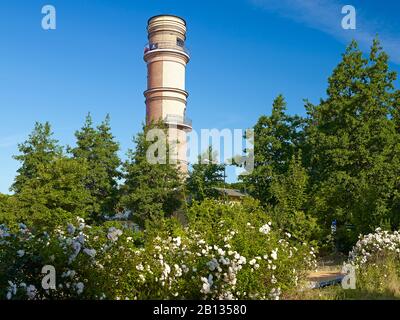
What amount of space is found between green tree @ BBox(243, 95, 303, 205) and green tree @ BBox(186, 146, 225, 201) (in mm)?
3831

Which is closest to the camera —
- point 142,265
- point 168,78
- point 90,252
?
point 90,252

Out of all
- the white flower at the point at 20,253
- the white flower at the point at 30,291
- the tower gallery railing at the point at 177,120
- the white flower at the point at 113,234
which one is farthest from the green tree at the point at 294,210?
the tower gallery railing at the point at 177,120

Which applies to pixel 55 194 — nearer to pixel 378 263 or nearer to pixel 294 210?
pixel 294 210

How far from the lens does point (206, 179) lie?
116 ft

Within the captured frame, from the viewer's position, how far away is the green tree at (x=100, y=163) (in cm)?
3544

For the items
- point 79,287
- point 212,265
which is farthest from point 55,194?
point 79,287

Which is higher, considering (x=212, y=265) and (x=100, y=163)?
(x=100, y=163)

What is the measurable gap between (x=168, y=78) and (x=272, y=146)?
47.1 feet

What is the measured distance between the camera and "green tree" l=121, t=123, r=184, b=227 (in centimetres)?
3306

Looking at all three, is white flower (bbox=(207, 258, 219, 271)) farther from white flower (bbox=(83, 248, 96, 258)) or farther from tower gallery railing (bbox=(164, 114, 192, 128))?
tower gallery railing (bbox=(164, 114, 192, 128))

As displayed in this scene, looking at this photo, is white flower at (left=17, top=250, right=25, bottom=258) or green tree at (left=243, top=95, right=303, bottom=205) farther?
green tree at (left=243, top=95, right=303, bottom=205)

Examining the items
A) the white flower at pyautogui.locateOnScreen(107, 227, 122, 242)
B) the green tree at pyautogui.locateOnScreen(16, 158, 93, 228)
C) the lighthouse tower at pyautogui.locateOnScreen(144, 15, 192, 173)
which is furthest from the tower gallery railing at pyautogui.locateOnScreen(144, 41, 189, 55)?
the white flower at pyautogui.locateOnScreen(107, 227, 122, 242)
